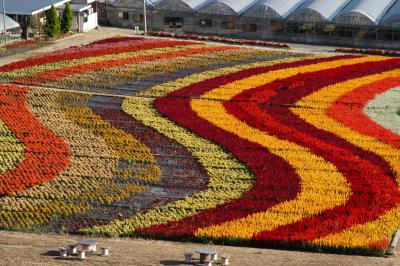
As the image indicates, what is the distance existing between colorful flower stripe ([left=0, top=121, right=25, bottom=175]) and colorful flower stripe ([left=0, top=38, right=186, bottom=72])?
15.8 meters

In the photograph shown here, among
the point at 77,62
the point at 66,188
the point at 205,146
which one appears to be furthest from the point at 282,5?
the point at 66,188

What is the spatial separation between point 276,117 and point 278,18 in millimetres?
27828

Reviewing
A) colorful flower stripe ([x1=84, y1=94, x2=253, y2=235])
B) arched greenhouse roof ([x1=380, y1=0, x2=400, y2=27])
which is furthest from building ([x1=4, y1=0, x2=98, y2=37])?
arched greenhouse roof ([x1=380, y1=0, x2=400, y2=27])

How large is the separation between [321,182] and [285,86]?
18763 millimetres

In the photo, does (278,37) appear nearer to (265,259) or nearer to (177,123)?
(177,123)

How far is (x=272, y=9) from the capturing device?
82562 mm

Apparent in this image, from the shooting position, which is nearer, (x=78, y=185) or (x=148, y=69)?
(x=78, y=185)

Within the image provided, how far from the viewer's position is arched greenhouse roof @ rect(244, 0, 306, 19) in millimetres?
82500

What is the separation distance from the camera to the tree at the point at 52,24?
7819 cm

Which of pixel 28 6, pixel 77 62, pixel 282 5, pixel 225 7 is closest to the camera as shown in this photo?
pixel 77 62

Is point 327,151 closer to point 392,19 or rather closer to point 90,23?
point 392,19

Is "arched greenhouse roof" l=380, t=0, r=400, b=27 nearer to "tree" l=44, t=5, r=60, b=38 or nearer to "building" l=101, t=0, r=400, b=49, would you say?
"building" l=101, t=0, r=400, b=49

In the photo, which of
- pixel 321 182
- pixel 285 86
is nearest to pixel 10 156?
pixel 321 182

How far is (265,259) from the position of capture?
3666 centimetres
